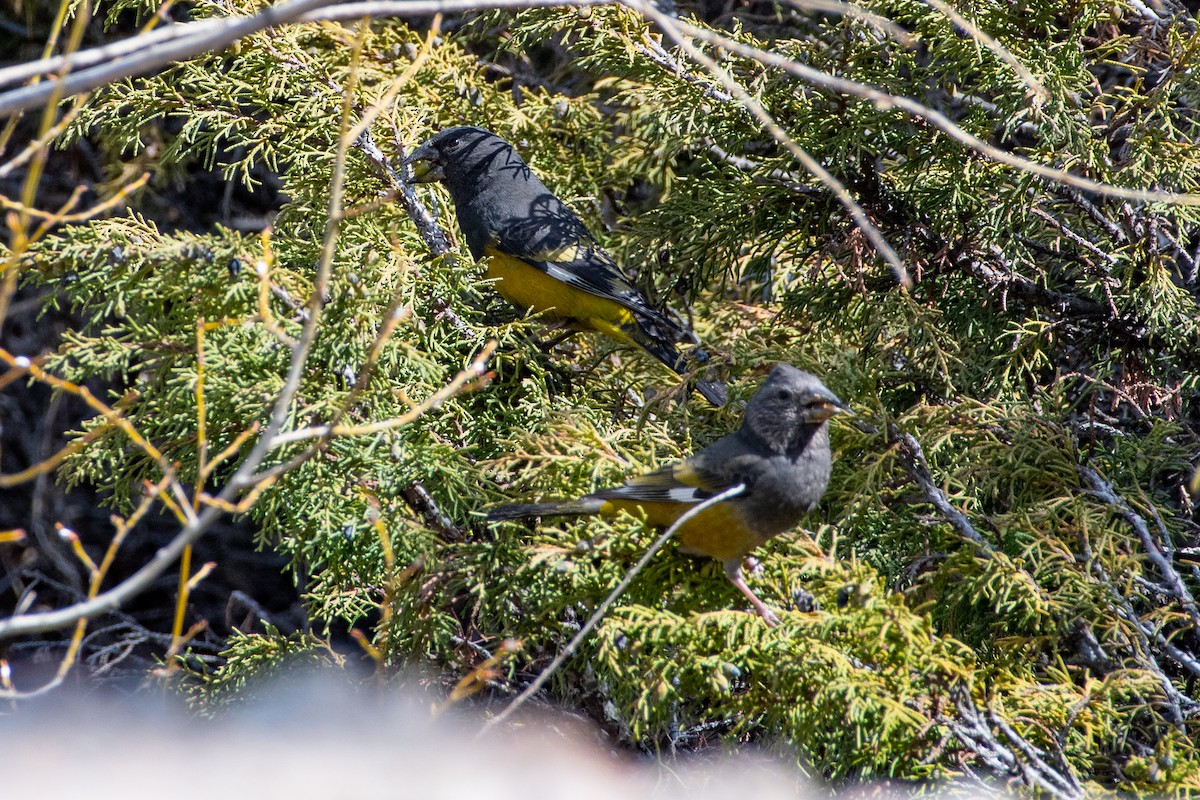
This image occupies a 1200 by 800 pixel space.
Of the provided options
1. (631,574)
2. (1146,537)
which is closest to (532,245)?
(631,574)

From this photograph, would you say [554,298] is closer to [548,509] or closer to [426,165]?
[426,165]

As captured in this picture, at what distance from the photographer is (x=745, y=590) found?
2.47 metres

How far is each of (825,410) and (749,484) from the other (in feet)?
0.88

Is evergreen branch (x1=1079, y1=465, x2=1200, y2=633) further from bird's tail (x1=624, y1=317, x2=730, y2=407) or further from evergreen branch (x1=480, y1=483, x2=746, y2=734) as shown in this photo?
bird's tail (x1=624, y1=317, x2=730, y2=407)

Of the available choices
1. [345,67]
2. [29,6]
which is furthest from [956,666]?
[29,6]

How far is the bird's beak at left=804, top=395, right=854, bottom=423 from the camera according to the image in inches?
104

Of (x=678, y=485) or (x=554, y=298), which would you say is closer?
(x=678, y=485)

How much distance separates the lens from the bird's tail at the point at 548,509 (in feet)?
8.63

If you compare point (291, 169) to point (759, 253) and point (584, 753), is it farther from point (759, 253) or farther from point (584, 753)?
point (584, 753)

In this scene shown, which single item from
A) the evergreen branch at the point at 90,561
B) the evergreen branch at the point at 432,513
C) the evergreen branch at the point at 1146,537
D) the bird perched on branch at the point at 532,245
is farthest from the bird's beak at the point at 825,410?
the evergreen branch at the point at 90,561

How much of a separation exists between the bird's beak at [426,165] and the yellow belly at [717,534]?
1.94 metres

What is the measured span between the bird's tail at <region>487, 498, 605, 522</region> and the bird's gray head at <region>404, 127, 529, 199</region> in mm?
1759

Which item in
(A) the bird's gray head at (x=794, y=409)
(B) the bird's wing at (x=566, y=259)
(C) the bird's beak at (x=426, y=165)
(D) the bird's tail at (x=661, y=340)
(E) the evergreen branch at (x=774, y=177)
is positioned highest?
(E) the evergreen branch at (x=774, y=177)

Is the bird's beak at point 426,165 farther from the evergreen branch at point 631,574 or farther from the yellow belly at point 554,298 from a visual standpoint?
the evergreen branch at point 631,574
